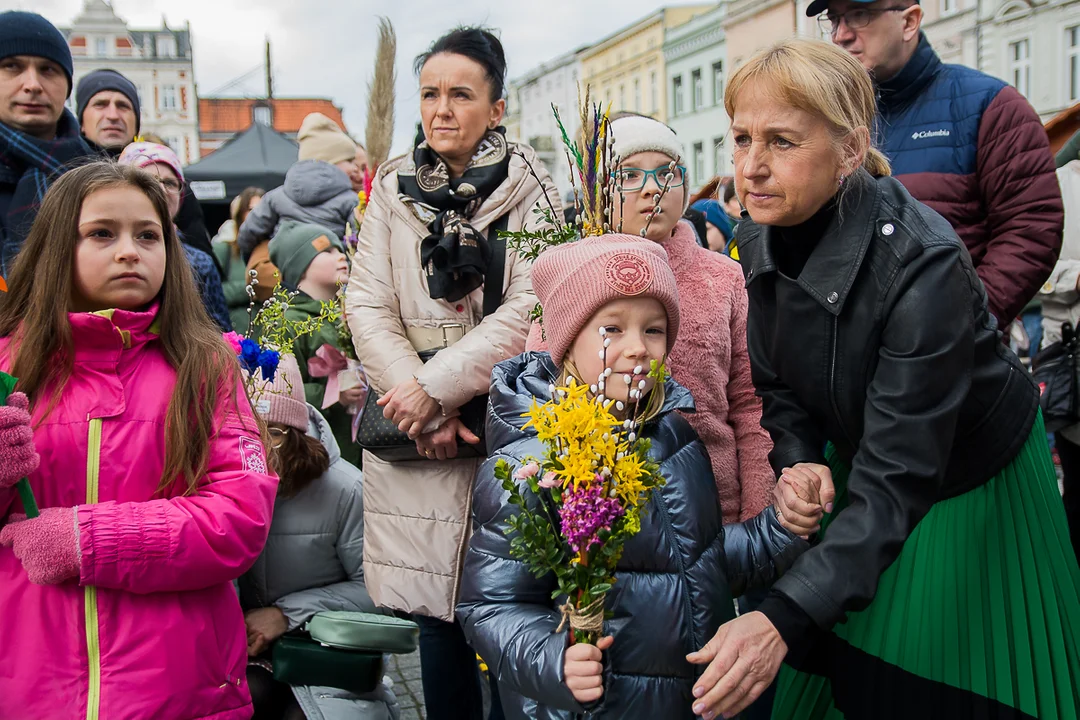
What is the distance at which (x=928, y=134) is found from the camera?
11.5 feet

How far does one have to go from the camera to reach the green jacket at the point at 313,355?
5.39 metres

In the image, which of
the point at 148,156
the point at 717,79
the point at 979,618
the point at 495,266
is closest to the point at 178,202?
the point at 148,156

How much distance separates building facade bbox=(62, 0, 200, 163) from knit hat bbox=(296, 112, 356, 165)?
2380 inches

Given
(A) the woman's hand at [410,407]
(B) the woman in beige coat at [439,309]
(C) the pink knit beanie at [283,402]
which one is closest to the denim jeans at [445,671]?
(B) the woman in beige coat at [439,309]

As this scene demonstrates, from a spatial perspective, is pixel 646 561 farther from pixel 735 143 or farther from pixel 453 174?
pixel 453 174

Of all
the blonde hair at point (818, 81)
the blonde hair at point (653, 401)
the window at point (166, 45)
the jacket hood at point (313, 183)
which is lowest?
the blonde hair at point (653, 401)

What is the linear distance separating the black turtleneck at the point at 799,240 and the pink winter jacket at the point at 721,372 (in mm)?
524

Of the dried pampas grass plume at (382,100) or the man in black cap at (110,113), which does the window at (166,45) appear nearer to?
the man in black cap at (110,113)

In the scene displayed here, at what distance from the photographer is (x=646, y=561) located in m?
2.30

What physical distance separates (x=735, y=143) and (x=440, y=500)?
1587mm

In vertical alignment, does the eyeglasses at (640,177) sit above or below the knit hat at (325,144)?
below

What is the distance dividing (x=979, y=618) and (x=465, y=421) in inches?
65.1

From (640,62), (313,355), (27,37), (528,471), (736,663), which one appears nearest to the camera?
(528,471)

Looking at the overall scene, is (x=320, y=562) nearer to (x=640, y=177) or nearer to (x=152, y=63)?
(x=640, y=177)
